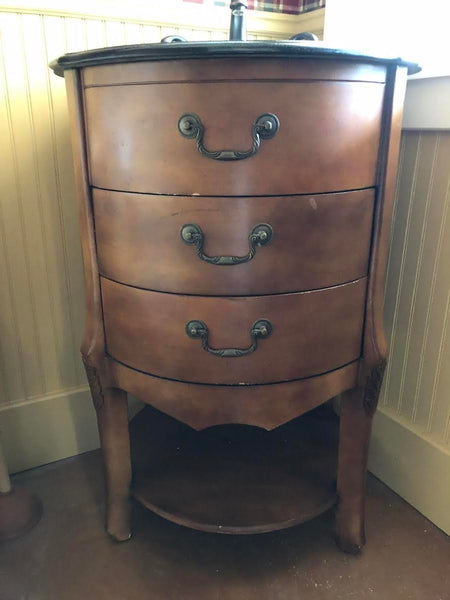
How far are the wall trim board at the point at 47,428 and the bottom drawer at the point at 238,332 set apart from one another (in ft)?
1.85

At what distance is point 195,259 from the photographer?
81 centimetres

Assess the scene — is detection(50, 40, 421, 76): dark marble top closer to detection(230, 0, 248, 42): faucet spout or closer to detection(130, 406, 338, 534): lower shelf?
detection(230, 0, 248, 42): faucet spout

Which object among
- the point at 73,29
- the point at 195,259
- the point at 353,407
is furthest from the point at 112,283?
the point at 73,29

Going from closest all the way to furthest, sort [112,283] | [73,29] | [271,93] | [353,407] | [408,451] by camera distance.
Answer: [271,93] < [112,283] < [353,407] < [73,29] < [408,451]

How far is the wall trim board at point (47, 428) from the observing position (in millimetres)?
1349

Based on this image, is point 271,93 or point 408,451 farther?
point 408,451

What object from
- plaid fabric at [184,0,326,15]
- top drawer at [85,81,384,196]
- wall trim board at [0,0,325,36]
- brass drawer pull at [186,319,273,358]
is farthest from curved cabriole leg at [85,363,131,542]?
plaid fabric at [184,0,326,15]

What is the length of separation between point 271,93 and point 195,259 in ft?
0.87

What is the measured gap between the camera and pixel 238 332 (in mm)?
842

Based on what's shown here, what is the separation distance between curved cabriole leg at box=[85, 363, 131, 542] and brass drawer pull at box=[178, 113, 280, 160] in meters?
0.48

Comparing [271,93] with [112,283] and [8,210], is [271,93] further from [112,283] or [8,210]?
[8,210]

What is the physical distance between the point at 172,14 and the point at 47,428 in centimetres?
109

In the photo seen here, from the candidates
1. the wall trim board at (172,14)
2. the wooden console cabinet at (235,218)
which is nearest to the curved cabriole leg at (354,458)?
the wooden console cabinet at (235,218)

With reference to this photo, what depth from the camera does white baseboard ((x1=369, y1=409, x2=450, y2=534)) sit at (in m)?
1.18
